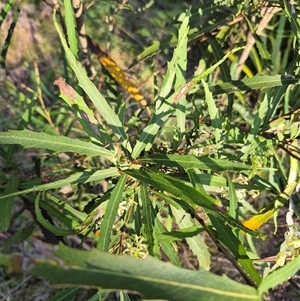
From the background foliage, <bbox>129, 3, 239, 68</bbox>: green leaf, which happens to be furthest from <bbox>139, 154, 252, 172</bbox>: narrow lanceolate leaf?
<bbox>129, 3, 239, 68</bbox>: green leaf

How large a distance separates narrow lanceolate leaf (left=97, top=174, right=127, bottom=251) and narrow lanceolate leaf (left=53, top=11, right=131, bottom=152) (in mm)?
132

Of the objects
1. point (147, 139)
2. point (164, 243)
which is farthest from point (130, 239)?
point (147, 139)

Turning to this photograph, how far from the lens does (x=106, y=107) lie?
109 centimetres

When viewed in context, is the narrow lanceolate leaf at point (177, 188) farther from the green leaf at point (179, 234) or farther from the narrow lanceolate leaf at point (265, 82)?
the narrow lanceolate leaf at point (265, 82)

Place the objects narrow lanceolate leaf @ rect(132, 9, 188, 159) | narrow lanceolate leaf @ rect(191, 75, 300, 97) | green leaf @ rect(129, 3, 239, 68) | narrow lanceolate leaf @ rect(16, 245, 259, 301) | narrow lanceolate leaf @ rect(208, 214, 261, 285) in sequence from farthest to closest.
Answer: green leaf @ rect(129, 3, 239, 68) < narrow lanceolate leaf @ rect(191, 75, 300, 97) < narrow lanceolate leaf @ rect(132, 9, 188, 159) < narrow lanceolate leaf @ rect(208, 214, 261, 285) < narrow lanceolate leaf @ rect(16, 245, 259, 301)

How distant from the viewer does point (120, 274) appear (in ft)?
1.79

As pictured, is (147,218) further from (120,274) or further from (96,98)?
(120,274)

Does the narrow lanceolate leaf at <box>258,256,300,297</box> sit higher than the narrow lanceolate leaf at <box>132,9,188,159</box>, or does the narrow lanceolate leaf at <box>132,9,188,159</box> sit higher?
the narrow lanceolate leaf at <box>132,9,188,159</box>

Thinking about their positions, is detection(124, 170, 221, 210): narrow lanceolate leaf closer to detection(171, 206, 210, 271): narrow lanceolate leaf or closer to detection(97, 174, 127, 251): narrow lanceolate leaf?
detection(97, 174, 127, 251): narrow lanceolate leaf

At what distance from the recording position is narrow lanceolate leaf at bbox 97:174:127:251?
96cm

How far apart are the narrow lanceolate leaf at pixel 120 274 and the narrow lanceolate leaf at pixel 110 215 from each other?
39 cm

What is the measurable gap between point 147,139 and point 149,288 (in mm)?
577

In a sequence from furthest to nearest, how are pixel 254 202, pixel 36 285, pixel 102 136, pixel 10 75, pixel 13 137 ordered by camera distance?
pixel 10 75 → pixel 36 285 → pixel 254 202 → pixel 102 136 → pixel 13 137

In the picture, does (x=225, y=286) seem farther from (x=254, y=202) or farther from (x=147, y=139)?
(x=254, y=202)
